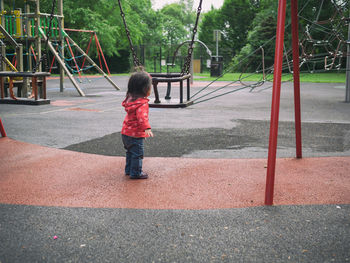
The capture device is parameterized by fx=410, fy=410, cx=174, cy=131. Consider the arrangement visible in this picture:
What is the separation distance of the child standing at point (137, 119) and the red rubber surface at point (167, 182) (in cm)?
20

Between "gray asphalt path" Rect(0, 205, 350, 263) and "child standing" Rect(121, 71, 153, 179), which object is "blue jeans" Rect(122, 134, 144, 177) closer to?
"child standing" Rect(121, 71, 153, 179)

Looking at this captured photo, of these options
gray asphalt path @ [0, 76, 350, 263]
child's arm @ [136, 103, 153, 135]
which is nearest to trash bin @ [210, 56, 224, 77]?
gray asphalt path @ [0, 76, 350, 263]

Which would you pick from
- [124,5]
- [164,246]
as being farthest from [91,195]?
[124,5]

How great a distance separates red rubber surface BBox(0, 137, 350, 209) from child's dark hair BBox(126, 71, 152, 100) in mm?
911

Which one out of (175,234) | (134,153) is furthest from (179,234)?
(134,153)

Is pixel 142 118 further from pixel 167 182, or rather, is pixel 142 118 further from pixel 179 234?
pixel 179 234

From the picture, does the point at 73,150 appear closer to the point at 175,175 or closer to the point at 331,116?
the point at 175,175

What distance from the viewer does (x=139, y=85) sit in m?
4.39

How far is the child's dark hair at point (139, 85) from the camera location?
4.39m

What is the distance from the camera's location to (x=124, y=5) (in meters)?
34.9

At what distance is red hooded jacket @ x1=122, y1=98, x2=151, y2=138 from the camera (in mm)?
4348

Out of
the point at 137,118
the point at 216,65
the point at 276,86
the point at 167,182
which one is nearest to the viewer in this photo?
the point at 276,86

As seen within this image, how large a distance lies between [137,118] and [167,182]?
0.75m

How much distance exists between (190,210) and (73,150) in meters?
2.81
